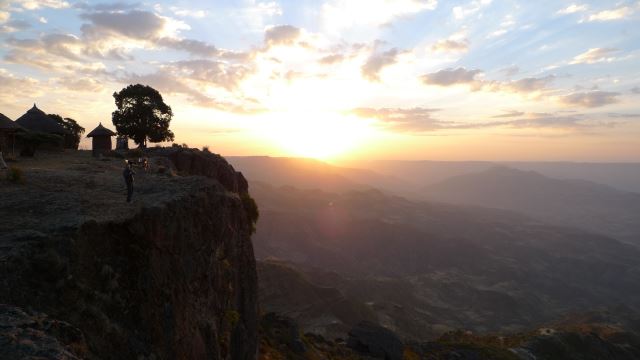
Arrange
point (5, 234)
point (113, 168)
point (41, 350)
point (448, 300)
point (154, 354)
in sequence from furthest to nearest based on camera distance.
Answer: point (448, 300), point (113, 168), point (154, 354), point (5, 234), point (41, 350)

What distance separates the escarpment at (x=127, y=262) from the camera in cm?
1411

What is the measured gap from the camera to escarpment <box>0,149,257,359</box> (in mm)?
14109

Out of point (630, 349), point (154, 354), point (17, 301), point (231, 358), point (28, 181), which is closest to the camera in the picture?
point (17, 301)

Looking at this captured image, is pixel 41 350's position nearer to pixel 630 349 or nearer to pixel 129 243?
pixel 129 243

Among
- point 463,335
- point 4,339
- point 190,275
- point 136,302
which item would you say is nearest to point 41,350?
point 4,339

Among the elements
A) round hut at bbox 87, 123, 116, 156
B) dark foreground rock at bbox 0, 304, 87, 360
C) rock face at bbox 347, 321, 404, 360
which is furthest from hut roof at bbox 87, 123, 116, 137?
rock face at bbox 347, 321, 404, 360

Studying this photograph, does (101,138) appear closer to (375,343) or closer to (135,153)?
(135,153)

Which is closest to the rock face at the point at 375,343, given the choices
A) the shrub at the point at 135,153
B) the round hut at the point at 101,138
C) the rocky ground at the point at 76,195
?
the shrub at the point at 135,153

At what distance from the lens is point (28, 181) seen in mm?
22719

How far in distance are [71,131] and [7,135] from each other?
14423 millimetres

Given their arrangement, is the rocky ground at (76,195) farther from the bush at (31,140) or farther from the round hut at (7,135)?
the bush at (31,140)

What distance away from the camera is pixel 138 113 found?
160 feet

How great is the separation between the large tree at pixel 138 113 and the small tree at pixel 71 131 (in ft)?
20.1

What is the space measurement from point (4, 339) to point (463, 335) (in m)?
113
